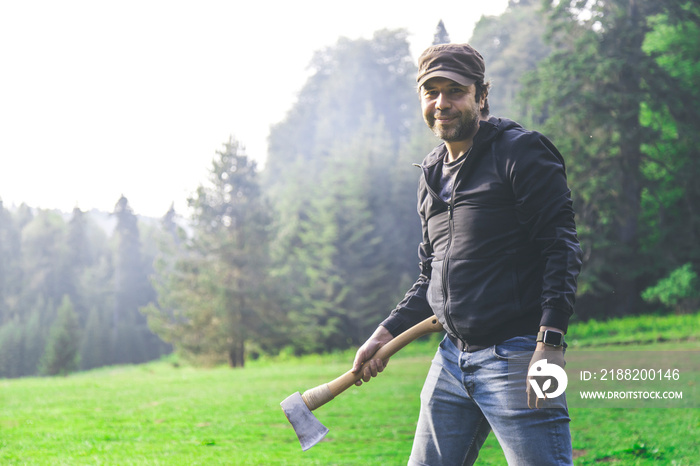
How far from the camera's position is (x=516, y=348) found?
2352mm

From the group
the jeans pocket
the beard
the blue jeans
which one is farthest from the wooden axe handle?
the beard

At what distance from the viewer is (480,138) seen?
2461 millimetres

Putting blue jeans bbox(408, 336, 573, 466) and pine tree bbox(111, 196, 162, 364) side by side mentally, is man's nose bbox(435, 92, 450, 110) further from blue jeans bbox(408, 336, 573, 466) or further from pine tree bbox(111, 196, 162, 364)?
pine tree bbox(111, 196, 162, 364)

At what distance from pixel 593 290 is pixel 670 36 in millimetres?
11317

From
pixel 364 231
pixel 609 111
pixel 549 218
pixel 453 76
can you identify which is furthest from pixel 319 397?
pixel 364 231

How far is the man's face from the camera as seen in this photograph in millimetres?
2516

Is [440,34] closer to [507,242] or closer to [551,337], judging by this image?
[507,242]

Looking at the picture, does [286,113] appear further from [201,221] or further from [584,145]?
[584,145]

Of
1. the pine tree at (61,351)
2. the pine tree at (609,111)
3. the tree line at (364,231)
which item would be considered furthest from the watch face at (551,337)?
the pine tree at (61,351)

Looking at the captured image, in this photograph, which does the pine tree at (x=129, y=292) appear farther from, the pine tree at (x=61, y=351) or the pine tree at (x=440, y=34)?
the pine tree at (x=440, y=34)

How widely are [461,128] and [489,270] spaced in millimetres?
588

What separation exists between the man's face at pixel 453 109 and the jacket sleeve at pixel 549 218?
0.81ft

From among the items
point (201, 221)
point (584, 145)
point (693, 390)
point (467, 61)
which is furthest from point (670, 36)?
point (467, 61)

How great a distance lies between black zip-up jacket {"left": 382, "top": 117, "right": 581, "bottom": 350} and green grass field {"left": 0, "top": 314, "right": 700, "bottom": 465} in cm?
421
